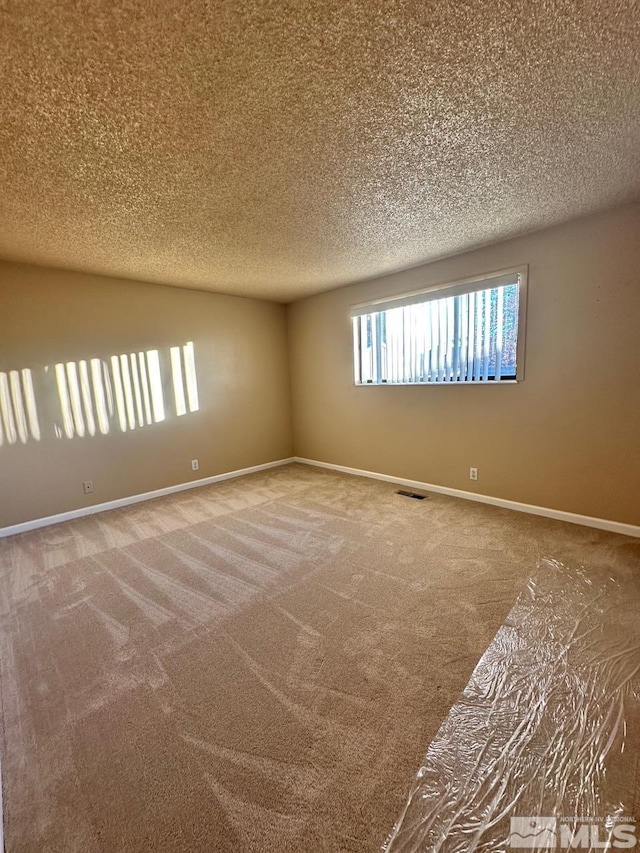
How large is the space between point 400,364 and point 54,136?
128 inches

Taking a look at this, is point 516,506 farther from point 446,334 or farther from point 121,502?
point 121,502

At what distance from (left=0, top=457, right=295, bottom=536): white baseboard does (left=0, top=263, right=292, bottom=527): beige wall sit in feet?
0.18

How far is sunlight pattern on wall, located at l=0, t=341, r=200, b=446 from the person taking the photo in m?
3.12

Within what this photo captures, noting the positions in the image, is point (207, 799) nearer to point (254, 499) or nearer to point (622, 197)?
point (254, 499)

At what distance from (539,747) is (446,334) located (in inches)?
123

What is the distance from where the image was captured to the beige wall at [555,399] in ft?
8.28

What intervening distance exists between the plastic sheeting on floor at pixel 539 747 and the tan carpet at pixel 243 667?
0.09 m

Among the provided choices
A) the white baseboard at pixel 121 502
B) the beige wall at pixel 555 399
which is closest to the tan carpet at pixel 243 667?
the white baseboard at pixel 121 502

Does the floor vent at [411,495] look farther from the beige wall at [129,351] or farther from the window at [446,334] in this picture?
the beige wall at [129,351]

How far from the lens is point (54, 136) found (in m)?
1.50

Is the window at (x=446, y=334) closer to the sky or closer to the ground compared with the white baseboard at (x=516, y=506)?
closer to the sky

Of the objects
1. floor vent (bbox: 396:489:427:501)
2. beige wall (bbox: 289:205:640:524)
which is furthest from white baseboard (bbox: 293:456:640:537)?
floor vent (bbox: 396:489:427:501)

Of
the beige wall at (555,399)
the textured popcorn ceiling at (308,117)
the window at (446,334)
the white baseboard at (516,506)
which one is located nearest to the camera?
the textured popcorn ceiling at (308,117)

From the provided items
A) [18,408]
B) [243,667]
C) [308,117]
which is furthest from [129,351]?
[243,667]
